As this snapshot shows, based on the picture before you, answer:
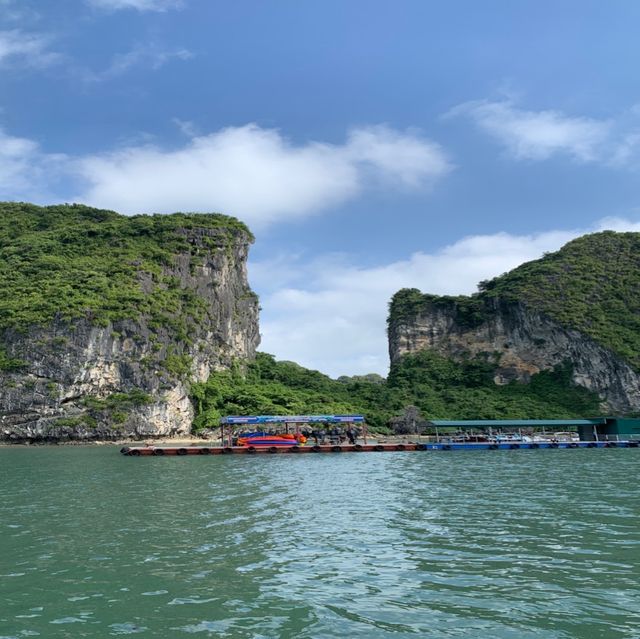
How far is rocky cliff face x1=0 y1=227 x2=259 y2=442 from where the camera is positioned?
255ft

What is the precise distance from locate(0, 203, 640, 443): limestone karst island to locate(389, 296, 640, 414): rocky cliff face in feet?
0.92

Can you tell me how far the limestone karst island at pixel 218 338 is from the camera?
81375mm

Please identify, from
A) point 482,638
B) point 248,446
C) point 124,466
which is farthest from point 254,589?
point 248,446

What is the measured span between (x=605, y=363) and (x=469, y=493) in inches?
3929

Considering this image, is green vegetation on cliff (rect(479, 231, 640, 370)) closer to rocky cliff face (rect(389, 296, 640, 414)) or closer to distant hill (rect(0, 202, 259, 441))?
rocky cliff face (rect(389, 296, 640, 414))

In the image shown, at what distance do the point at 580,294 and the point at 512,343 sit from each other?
59.0 feet

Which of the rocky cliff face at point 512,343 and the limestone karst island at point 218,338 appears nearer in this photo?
the limestone karst island at point 218,338

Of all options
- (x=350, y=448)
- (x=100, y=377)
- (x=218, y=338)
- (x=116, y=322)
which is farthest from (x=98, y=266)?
(x=350, y=448)

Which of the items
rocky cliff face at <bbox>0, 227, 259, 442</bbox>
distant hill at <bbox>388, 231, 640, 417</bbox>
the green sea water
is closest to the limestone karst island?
rocky cliff face at <bbox>0, 227, 259, 442</bbox>

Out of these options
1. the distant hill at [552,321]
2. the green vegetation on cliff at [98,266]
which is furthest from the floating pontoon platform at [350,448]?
the distant hill at [552,321]

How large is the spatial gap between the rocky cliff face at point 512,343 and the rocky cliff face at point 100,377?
197 ft

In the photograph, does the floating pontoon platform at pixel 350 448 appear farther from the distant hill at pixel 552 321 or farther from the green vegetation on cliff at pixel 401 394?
the distant hill at pixel 552 321

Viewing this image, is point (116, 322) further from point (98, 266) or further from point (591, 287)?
point (591, 287)

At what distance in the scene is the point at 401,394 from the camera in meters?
118
